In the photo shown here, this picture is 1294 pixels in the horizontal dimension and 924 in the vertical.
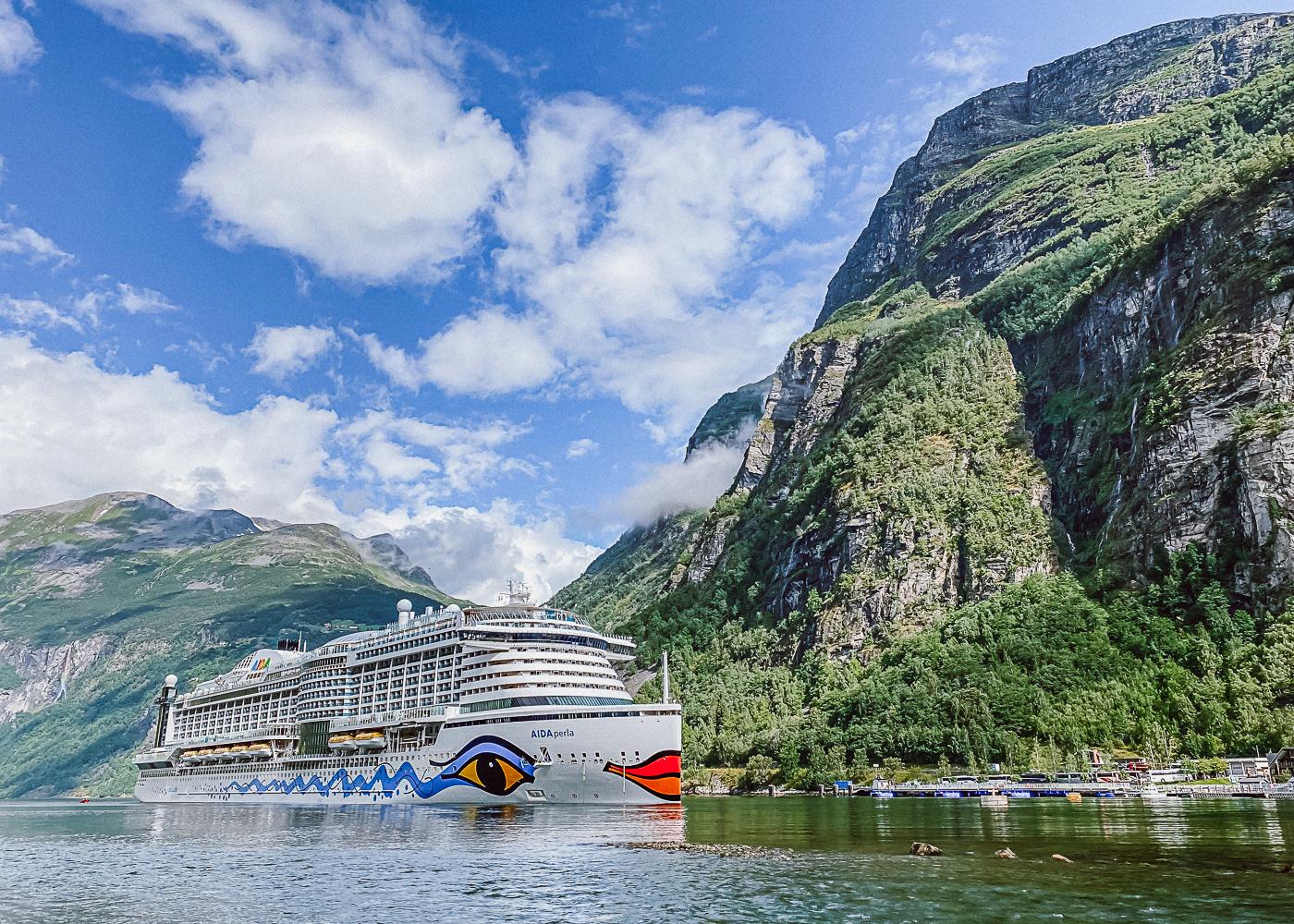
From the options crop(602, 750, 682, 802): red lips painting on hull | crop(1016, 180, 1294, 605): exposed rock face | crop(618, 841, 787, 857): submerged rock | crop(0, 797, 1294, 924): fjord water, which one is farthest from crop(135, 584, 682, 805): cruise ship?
crop(1016, 180, 1294, 605): exposed rock face

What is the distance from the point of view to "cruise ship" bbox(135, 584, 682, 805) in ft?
334

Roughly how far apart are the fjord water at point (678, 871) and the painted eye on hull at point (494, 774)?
14803 mm

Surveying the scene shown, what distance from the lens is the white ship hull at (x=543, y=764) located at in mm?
100375

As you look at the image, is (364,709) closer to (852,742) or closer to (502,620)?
(502,620)

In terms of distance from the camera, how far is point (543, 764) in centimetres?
10269

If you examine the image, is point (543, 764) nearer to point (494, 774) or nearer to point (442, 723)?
point (494, 774)

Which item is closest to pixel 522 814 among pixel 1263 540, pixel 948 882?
pixel 948 882

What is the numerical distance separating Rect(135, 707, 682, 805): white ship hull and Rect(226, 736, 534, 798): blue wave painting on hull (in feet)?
0.35

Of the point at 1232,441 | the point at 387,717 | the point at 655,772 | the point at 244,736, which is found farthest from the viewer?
the point at 1232,441

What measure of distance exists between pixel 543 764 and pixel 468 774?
11506 millimetres

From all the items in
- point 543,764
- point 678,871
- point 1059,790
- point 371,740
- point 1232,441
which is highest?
point 1232,441

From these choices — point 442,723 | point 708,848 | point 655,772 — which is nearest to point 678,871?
point 708,848

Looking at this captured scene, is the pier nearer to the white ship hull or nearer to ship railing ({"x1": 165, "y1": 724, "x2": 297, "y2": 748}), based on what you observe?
the white ship hull

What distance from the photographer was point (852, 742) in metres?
171
